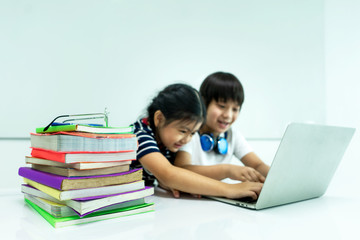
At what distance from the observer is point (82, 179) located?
52cm

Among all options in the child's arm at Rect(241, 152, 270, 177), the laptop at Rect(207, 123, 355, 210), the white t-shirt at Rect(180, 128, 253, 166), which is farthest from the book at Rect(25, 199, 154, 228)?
the child's arm at Rect(241, 152, 270, 177)

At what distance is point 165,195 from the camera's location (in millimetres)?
822

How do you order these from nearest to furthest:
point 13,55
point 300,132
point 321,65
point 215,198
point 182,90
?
point 300,132
point 215,198
point 182,90
point 13,55
point 321,65

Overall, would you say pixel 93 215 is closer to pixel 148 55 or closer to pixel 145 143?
pixel 145 143

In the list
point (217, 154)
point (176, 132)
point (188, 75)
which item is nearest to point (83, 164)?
point (176, 132)

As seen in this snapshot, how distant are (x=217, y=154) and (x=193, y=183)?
0.51 m

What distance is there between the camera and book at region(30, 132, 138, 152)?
1.64 feet

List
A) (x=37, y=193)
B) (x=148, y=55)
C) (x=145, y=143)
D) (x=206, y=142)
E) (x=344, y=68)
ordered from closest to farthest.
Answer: (x=37, y=193)
(x=145, y=143)
(x=206, y=142)
(x=148, y=55)
(x=344, y=68)

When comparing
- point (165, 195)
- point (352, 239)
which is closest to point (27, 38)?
point (165, 195)

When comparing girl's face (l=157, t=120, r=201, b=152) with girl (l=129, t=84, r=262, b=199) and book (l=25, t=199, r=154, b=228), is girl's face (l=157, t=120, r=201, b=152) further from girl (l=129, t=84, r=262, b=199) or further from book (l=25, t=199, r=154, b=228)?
book (l=25, t=199, r=154, b=228)

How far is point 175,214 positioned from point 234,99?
0.74 m

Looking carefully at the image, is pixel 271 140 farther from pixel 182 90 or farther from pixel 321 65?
pixel 182 90

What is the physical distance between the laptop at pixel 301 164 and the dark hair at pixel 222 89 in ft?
1.77

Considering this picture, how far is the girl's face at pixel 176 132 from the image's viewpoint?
932 mm
